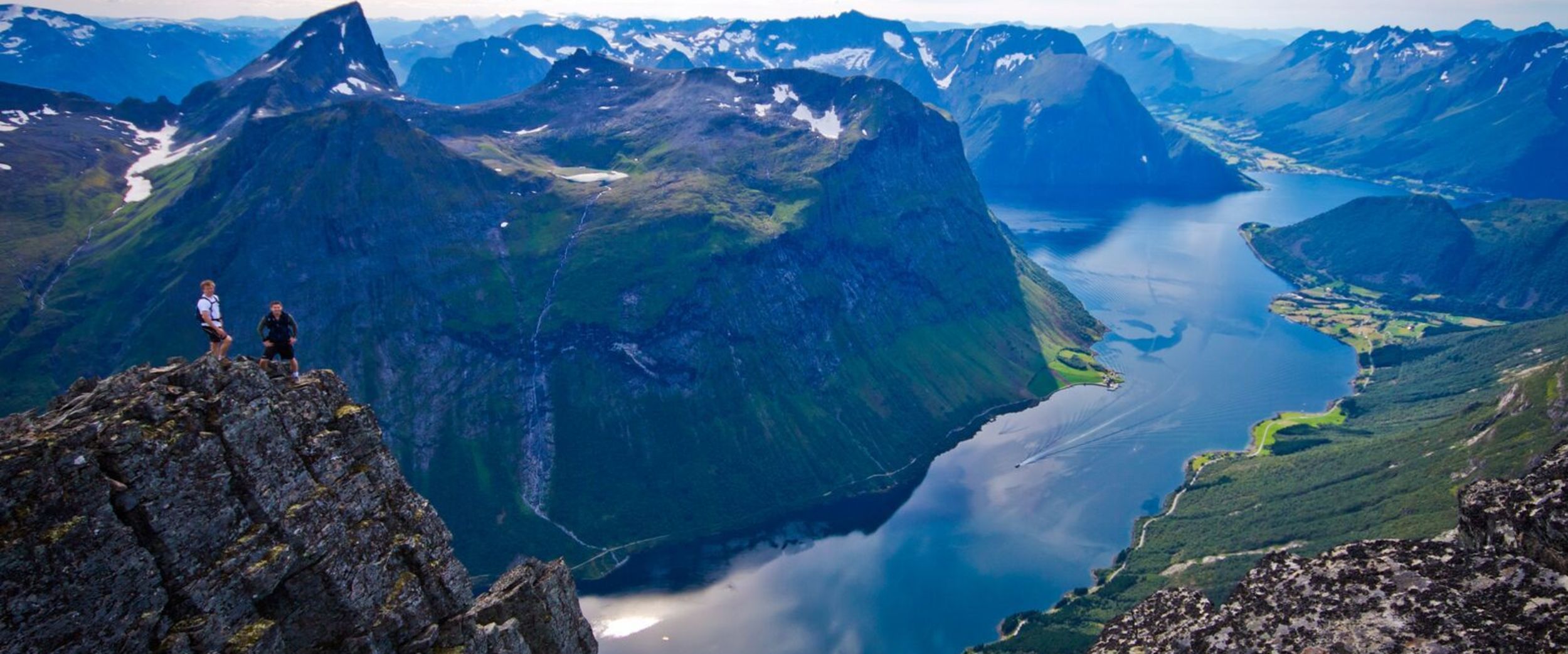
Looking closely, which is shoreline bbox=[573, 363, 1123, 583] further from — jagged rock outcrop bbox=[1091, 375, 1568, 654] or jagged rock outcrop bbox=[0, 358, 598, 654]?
jagged rock outcrop bbox=[1091, 375, 1568, 654]

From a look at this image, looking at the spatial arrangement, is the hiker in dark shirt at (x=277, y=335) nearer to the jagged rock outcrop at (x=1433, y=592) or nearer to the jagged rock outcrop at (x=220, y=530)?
the jagged rock outcrop at (x=220, y=530)

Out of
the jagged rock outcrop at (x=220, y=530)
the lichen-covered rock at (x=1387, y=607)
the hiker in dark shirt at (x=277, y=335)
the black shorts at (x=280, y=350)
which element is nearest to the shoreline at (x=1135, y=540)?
the lichen-covered rock at (x=1387, y=607)

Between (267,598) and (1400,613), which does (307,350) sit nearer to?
(267,598)

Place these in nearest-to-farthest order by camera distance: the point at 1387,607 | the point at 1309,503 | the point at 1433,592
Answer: the point at 1433,592 → the point at 1387,607 → the point at 1309,503

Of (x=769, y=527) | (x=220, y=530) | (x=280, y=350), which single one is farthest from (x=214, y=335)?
(x=769, y=527)

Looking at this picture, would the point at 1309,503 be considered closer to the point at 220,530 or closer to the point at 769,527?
the point at 769,527

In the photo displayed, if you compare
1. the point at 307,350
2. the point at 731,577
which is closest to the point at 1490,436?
the point at 731,577

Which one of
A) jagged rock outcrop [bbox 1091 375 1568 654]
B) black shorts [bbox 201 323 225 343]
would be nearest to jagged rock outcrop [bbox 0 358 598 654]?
black shorts [bbox 201 323 225 343]
